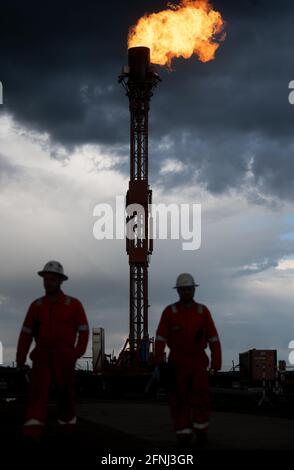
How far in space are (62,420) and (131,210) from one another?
4335 centimetres

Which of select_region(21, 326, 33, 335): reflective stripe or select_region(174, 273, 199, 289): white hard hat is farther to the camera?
select_region(174, 273, 199, 289): white hard hat

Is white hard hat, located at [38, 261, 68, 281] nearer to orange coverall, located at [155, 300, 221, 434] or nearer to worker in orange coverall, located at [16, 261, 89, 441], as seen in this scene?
worker in orange coverall, located at [16, 261, 89, 441]

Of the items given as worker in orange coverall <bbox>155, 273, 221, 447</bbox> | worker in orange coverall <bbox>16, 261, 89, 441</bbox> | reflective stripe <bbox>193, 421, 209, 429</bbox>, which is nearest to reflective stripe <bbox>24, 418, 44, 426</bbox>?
worker in orange coverall <bbox>16, 261, 89, 441</bbox>

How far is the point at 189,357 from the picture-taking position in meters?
12.5

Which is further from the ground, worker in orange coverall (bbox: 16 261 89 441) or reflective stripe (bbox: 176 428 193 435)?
worker in orange coverall (bbox: 16 261 89 441)

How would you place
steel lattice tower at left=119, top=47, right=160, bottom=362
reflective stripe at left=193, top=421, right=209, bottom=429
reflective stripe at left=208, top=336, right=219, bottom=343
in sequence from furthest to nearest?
steel lattice tower at left=119, top=47, right=160, bottom=362 < reflective stripe at left=208, top=336, right=219, bottom=343 < reflective stripe at left=193, top=421, right=209, bottom=429

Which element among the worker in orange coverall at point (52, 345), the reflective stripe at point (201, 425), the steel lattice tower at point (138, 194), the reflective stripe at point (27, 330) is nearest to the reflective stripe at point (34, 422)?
the worker in orange coverall at point (52, 345)

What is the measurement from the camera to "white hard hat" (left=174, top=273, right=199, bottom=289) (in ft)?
Answer: 41.3

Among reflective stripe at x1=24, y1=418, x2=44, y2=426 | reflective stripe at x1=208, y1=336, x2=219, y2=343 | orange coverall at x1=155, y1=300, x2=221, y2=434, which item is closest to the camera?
reflective stripe at x1=24, y1=418, x2=44, y2=426

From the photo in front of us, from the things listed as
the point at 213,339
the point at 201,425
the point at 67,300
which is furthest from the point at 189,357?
the point at 67,300

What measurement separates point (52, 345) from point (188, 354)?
6.14 ft

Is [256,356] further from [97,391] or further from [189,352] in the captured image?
[189,352]

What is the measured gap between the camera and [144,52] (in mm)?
56062

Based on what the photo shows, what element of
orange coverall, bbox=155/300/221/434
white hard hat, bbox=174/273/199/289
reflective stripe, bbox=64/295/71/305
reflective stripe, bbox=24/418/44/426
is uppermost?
white hard hat, bbox=174/273/199/289
